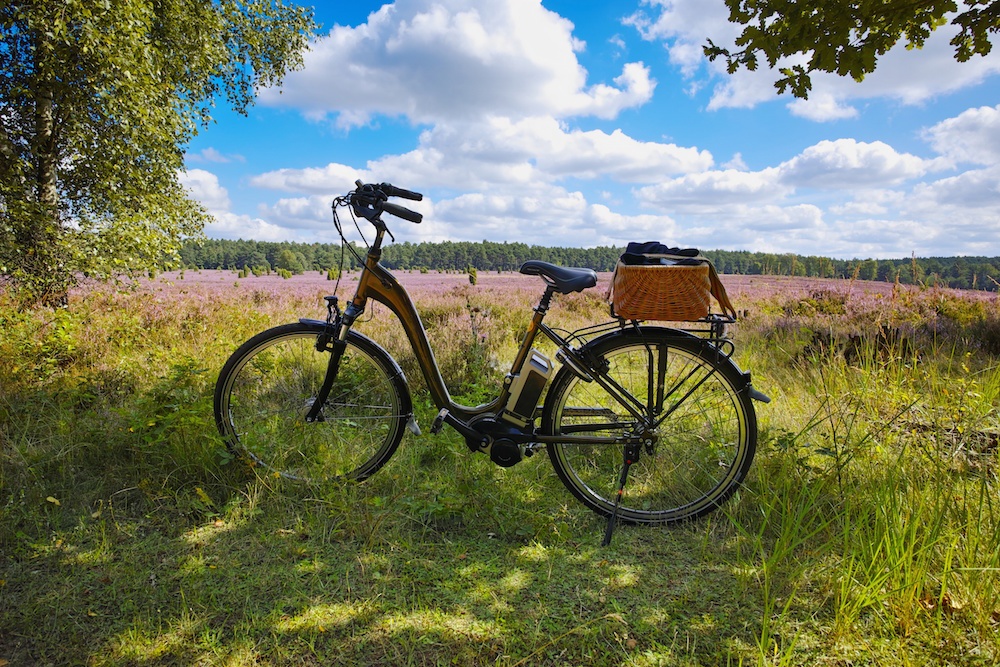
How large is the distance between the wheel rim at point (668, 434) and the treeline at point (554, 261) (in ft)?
4.72

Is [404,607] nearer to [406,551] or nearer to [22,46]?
[406,551]

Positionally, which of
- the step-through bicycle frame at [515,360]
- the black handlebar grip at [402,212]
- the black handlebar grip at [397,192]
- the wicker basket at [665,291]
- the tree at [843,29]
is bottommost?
the step-through bicycle frame at [515,360]

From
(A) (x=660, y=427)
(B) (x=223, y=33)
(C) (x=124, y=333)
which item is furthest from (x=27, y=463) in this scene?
(B) (x=223, y=33)

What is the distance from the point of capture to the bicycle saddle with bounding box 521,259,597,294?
8.66 feet

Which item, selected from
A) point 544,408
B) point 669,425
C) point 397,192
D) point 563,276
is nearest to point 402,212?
point 397,192

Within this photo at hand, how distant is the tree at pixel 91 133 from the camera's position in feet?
21.3

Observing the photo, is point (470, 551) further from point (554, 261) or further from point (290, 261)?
point (290, 261)

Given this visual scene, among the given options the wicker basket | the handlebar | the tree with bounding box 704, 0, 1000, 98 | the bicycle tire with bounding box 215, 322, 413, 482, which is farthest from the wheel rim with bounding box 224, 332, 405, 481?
the tree with bounding box 704, 0, 1000, 98

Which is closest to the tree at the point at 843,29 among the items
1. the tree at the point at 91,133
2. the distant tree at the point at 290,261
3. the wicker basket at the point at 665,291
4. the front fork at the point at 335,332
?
the wicker basket at the point at 665,291

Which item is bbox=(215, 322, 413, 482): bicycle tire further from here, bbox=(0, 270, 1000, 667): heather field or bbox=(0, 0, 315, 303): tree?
bbox=(0, 0, 315, 303): tree

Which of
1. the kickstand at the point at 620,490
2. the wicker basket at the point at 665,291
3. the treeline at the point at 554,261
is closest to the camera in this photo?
the wicker basket at the point at 665,291

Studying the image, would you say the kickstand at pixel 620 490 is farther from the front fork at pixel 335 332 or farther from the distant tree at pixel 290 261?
the distant tree at pixel 290 261

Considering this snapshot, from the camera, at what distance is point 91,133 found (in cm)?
732

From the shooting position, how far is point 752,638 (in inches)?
75.7
